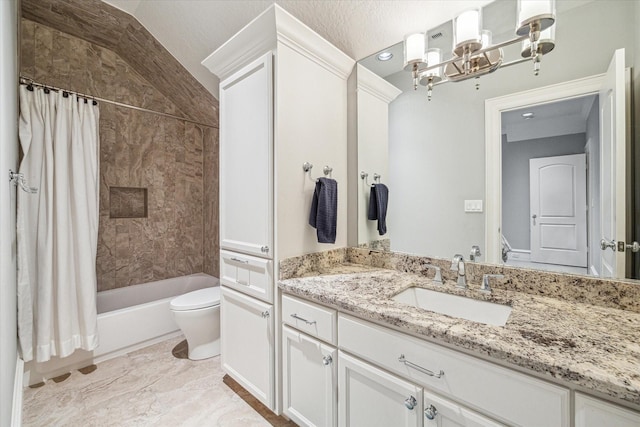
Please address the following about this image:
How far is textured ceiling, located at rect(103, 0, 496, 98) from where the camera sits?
1.48 meters

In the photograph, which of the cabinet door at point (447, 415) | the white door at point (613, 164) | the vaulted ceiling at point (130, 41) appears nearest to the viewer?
the cabinet door at point (447, 415)

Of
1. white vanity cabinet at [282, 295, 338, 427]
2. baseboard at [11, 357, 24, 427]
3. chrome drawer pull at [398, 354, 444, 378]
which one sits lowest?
baseboard at [11, 357, 24, 427]

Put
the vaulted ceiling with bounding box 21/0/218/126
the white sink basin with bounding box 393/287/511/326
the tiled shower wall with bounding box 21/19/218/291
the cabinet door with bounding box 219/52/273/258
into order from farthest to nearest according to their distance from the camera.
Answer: the tiled shower wall with bounding box 21/19/218/291 < the vaulted ceiling with bounding box 21/0/218/126 < the cabinet door with bounding box 219/52/273/258 < the white sink basin with bounding box 393/287/511/326

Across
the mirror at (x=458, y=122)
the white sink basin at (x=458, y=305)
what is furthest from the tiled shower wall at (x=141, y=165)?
the white sink basin at (x=458, y=305)

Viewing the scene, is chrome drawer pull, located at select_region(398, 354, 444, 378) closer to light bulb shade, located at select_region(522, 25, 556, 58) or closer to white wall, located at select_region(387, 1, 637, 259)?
white wall, located at select_region(387, 1, 637, 259)

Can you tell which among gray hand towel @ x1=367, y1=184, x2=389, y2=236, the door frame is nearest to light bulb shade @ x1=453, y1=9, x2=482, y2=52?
the door frame

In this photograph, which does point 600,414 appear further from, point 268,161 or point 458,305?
point 268,161

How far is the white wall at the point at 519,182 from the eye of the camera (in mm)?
1260

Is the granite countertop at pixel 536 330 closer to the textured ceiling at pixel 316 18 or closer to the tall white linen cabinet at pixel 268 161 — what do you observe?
the tall white linen cabinet at pixel 268 161

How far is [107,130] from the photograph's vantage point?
8.84ft

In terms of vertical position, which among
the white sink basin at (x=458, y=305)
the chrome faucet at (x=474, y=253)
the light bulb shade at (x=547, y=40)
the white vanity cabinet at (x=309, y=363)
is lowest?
the white vanity cabinet at (x=309, y=363)

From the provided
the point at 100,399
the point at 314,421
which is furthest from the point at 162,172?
the point at 314,421

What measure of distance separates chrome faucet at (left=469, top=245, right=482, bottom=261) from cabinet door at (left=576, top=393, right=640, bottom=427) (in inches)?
30.1

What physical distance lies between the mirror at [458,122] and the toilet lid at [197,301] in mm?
1318
